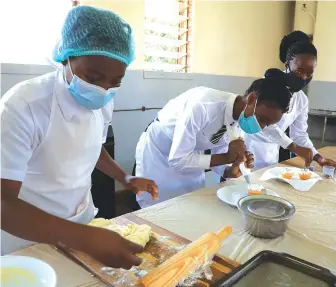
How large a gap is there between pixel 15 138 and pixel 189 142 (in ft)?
2.91

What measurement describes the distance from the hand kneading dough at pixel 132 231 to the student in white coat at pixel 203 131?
22.8 inches

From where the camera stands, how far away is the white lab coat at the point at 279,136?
7.28 feet

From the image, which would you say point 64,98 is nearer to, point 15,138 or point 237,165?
point 15,138

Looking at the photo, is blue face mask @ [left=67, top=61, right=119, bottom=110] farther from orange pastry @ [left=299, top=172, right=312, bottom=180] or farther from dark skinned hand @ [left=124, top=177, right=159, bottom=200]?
orange pastry @ [left=299, top=172, right=312, bottom=180]

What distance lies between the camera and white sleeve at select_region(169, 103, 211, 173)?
4.97ft

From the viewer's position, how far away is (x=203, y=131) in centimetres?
159

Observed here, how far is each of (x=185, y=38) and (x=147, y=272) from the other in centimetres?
267

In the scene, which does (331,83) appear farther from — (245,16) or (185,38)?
(185,38)

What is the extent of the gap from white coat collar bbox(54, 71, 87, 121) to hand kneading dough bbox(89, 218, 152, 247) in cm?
36

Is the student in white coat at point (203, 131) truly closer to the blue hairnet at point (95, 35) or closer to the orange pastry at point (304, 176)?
the orange pastry at point (304, 176)

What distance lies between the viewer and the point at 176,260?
813mm

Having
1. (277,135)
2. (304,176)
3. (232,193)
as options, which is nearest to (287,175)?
(304,176)

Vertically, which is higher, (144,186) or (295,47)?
(295,47)

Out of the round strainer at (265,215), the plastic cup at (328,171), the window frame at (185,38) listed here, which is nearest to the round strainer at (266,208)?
the round strainer at (265,215)
